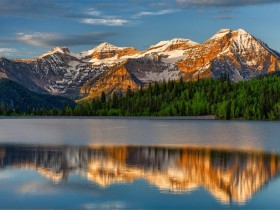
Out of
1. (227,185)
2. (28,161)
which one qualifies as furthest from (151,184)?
(28,161)

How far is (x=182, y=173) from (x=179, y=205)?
48.9 ft

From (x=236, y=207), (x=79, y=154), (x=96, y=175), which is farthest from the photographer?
(x=79, y=154)

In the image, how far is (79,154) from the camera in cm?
6750

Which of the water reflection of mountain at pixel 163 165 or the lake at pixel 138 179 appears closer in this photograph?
the lake at pixel 138 179

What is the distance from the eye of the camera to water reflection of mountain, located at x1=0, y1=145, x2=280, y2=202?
43591 mm

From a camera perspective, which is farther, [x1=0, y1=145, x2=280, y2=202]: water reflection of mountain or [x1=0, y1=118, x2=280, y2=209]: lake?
[x1=0, y1=145, x2=280, y2=202]: water reflection of mountain

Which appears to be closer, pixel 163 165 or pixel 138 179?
pixel 138 179

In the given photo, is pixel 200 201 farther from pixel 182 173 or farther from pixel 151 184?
pixel 182 173

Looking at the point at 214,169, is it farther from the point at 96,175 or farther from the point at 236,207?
the point at 236,207

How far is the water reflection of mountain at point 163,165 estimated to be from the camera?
43.6 m

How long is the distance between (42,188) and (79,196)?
4.46m

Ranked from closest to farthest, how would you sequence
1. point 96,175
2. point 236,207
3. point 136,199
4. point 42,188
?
point 236,207, point 136,199, point 42,188, point 96,175

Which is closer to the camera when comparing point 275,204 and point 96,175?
point 275,204

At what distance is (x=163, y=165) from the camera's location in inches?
2217
